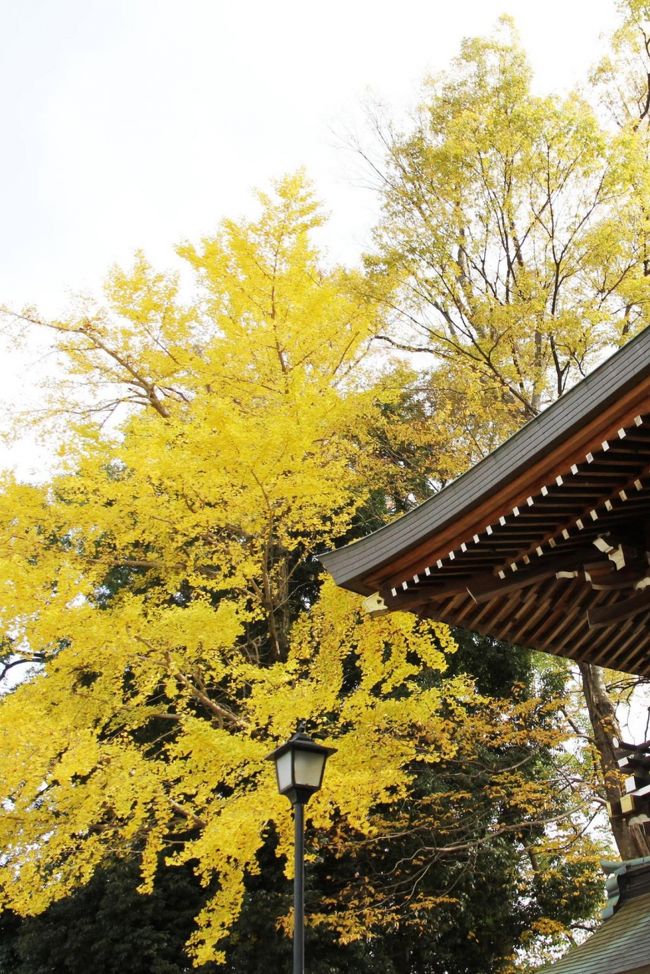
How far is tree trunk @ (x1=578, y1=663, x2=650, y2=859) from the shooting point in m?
6.98

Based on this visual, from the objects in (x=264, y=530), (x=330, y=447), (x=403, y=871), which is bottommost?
(x=403, y=871)

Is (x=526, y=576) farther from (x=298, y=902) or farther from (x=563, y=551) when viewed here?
(x=298, y=902)

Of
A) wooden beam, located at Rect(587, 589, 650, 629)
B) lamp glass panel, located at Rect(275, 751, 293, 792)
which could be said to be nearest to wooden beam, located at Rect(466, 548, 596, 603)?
wooden beam, located at Rect(587, 589, 650, 629)

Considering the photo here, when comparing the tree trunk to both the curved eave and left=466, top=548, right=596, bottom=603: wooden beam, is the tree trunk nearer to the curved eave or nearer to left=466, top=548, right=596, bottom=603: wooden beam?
left=466, top=548, right=596, bottom=603: wooden beam

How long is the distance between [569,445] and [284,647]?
20.4 feet

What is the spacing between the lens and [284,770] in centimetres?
406

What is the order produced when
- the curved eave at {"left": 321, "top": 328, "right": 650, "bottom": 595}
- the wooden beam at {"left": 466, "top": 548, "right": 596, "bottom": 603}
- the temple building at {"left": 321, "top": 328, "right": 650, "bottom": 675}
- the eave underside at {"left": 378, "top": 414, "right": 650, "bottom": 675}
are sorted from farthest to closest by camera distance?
the wooden beam at {"left": 466, "top": 548, "right": 596, "bottom": 603} → the eave underside at {"left": 378, "top": 414, "right": 650, "bottom": 675} → the temple building at {"left": 321, "top": 328, "right": 650, "bottom": 675} → the curved eave at {"left": 321, "top": 328, "right": 650, "bottom": 595}

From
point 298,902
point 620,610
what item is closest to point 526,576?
point 620,610

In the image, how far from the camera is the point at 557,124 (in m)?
8.72

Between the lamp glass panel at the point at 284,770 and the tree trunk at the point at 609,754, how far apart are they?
3.41 m

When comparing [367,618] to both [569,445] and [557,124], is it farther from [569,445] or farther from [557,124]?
[557,124]

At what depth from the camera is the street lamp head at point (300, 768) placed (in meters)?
3.98

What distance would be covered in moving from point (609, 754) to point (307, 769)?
185 inches

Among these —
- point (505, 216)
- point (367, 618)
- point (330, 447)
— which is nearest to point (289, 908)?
point (367, 618)
